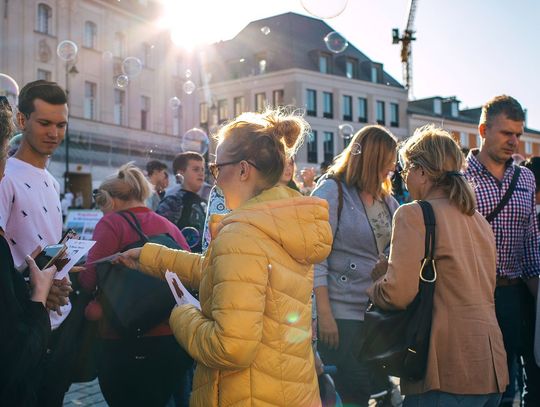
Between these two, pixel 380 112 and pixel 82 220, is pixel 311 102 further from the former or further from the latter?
pixel 82 220

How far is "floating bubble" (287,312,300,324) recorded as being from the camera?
233 centimetres

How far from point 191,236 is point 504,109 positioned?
2835mm

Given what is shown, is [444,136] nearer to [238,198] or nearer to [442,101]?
[238,198]

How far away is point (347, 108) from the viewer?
46.4 m

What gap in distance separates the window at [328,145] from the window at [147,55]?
52.4ft

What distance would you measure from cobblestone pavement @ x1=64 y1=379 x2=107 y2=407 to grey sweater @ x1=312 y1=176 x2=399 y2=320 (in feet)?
8.47

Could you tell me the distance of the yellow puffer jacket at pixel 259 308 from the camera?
215cm

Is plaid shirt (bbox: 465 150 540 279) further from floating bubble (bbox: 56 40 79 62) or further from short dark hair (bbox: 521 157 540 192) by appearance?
floating bubble (bbox: 56 40 79 62)

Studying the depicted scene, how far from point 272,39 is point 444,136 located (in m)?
44.6

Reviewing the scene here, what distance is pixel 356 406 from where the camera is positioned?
12.2 feet

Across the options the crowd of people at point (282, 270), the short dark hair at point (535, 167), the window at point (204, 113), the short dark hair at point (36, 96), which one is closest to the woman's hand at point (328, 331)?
the crowd of people at point (282, 270)

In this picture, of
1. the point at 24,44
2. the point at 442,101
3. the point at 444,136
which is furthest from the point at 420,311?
the point at 442,101

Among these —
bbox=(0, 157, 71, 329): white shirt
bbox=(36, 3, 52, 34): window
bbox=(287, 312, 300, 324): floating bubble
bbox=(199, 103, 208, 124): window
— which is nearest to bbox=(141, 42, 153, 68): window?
bbox=(36, 3, 52, 34): window

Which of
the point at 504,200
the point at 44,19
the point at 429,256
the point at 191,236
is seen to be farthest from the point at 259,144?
the point at 44,19
